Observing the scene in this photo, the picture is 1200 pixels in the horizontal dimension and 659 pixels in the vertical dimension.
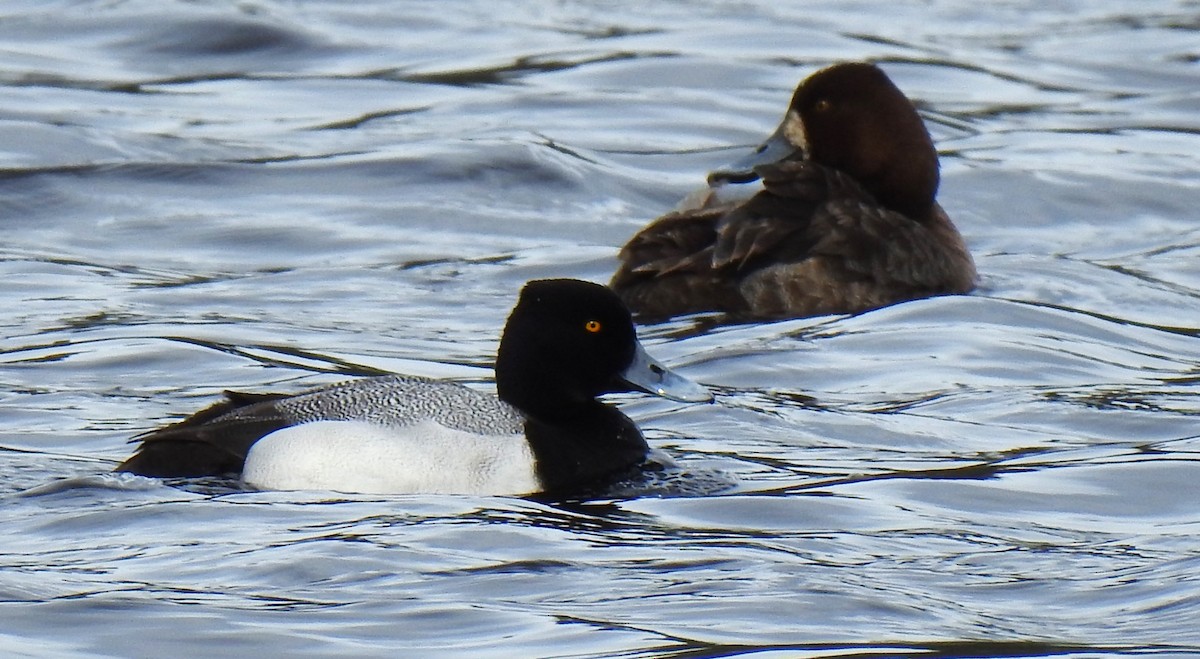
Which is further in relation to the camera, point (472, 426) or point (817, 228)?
point (817, 228)

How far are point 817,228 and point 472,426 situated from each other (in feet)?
10.4

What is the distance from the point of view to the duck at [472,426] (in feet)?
21.7

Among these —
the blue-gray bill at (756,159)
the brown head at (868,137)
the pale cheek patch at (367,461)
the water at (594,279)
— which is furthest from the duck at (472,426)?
the brown head at (868,137)

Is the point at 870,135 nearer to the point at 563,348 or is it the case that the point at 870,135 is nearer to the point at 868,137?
the point at 868,137

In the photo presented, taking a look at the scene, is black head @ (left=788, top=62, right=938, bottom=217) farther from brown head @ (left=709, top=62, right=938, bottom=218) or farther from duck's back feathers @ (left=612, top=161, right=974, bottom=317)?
duck's back feathers @ (left=612, top=161, right=974, bottom=317)

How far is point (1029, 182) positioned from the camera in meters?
13.7

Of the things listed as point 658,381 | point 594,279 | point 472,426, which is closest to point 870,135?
point 594,279

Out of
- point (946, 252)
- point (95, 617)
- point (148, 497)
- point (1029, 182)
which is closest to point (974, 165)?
point (1029, 182)

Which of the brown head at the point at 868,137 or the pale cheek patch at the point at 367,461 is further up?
the brown head at the point at 868,137

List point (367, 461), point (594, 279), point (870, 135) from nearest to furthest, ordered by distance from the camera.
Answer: point (367, 461)
point (870, 135)
point (594, 279)

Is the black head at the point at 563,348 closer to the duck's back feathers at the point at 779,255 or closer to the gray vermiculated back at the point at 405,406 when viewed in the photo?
the gray vermiculated back at the point at 405,406

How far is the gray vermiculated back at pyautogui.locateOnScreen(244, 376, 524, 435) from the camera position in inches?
265

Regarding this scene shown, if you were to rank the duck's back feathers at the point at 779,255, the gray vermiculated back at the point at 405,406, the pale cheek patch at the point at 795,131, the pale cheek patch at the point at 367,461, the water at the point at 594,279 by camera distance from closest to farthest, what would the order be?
the water at the point at 594,279
the pale cheek patch at the point at 367,461
the gray vermiculated back at the point at 405,406
the duck's back feathers at the point at 779,255
the pale cheek patch at the point at 795,131

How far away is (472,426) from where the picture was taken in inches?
267
